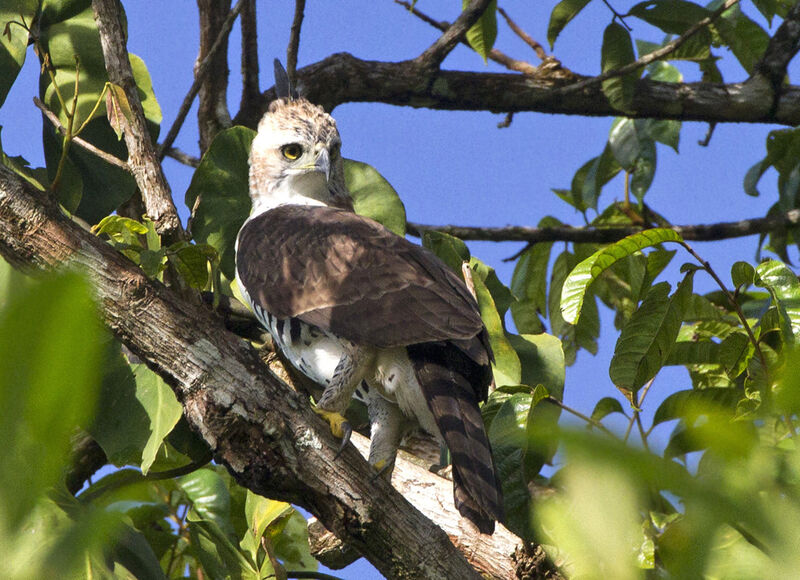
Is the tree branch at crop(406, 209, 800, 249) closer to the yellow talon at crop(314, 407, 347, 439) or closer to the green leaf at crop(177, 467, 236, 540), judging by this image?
the green leaf at crop(177, 467, 236, 540)

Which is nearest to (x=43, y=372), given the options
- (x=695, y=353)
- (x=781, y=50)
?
(x=695, y=353)

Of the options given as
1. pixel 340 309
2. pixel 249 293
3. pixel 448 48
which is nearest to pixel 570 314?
pixel 340 309

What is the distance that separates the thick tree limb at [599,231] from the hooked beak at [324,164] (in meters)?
0.67

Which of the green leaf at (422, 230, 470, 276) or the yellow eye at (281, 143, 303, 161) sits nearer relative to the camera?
the green leaf at (422, 230, 470, 276)

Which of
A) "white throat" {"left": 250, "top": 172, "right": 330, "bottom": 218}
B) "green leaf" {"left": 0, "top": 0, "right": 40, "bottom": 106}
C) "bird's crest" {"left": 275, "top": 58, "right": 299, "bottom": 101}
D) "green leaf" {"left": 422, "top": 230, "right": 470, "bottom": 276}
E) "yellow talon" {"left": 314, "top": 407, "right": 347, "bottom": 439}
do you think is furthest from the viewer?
"bird's crest" {"left": 275, "top": 58, "right": 299, "bottom": 101}

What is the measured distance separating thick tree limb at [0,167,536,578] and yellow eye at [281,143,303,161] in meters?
2.27

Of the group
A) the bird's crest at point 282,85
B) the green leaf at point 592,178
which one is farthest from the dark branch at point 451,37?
the green leaf at point 592,178

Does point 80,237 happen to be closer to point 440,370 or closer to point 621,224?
point 440,370

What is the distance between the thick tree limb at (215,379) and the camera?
2330 millimetres

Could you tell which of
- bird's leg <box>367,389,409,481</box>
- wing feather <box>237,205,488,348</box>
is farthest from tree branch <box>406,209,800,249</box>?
bird's leg <box>367,389,409,481</box>

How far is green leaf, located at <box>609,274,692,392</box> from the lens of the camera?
9.44 feet

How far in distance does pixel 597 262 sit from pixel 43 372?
238 centimetres

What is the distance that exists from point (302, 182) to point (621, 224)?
1.88 meters

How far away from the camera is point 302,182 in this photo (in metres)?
4.70
